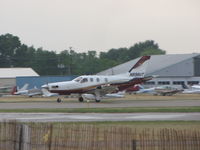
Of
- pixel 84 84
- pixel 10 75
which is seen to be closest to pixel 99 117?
pixel 84 84

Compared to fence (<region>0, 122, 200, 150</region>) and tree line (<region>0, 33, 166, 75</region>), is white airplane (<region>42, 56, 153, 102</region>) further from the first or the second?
tree line (<region>0, 33, 166, 75</region>)

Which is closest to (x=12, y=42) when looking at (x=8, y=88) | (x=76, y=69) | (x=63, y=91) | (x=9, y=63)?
(x=9, y=63)

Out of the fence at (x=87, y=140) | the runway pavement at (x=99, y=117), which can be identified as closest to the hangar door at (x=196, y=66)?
the runway pavement at (x=99, y=117)

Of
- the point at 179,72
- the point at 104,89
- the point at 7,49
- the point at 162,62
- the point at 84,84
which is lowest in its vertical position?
the point at 104,89

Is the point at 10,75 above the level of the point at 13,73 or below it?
below

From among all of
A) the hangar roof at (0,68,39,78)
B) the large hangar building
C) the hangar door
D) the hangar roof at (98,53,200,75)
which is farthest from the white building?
the hangar door

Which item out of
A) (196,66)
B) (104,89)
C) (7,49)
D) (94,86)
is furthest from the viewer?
(7,49)

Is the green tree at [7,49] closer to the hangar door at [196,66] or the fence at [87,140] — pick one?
the hangar door at [196,66]

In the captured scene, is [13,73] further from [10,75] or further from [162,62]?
[162,62]

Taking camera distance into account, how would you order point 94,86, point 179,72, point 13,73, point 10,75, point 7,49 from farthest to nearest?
1. point 7,49
2. point 13,73
3. point 179,72
4. point 10,75
5. point 94,86

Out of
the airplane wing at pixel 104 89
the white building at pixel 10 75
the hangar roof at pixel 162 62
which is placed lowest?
the airplane wing at pixel 104 89

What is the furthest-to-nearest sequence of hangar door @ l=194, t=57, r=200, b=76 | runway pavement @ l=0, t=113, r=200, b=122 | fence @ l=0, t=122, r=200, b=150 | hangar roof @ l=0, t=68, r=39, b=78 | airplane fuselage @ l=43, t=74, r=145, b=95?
hangar door @ l=194, t=57, r=200, b=76 → hangar roof @ l=0, t=68, r=39, b=78 → airplane fuselage @ l=43, t=74, r=145, b=95 → runway pavement @ l=0, t=113, r=200, b=122 → fence @ l=0, t=122, r=200, b=150

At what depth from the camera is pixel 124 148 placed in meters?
17.3

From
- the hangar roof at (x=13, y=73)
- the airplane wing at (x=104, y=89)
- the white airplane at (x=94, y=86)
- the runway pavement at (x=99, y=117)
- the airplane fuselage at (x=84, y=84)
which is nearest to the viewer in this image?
the runway pavement at (x=99, y=117)
